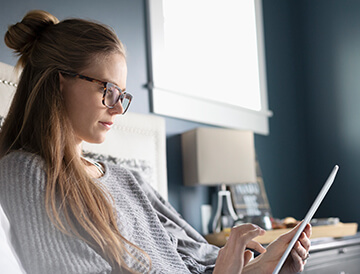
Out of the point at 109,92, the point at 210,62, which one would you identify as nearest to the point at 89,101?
the point at 109,92

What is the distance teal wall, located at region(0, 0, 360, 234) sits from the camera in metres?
3.50

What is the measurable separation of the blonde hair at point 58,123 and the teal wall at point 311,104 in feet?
7.37

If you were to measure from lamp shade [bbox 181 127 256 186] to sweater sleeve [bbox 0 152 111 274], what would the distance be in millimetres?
1479

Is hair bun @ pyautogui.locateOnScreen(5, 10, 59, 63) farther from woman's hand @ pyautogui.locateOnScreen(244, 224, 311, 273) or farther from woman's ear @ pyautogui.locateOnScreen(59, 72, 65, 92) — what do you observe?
woman's hand @ pyautogui.locateOnScreen(244, 224, 311, 273)

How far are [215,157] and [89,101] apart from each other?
1.34m

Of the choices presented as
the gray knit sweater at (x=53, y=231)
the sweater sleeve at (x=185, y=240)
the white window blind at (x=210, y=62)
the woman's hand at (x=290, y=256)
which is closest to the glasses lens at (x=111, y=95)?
the gray knit sweater at (x=53, y=231)

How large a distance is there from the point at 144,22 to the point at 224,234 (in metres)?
1.23

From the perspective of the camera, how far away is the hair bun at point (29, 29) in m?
1.34

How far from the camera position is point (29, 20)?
134 centimetres

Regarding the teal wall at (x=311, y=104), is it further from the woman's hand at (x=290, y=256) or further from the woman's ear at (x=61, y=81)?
the woman's ear at (x=61, y=81)

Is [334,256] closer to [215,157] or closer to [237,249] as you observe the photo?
[215,157]

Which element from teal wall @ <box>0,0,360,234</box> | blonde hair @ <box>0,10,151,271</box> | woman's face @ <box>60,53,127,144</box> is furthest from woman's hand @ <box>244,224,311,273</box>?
teal wall @ <box>0,0,360,234</box>

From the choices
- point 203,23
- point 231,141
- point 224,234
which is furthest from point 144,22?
point 224,234

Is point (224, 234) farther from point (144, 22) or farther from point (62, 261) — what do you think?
point (62, 261)
